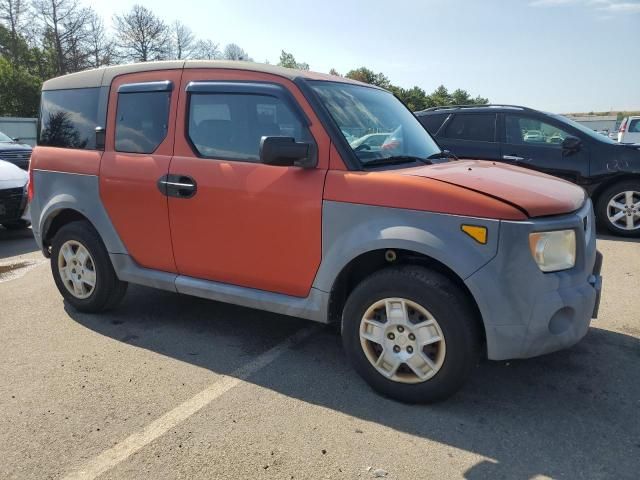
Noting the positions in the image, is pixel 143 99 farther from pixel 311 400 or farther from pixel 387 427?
pixel 387 427

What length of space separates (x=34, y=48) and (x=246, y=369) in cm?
4429

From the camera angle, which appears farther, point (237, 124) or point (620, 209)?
point (620, 209)

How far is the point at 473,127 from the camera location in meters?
8.24

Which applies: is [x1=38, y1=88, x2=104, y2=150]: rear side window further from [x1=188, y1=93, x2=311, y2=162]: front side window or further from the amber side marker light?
the amber side marker light

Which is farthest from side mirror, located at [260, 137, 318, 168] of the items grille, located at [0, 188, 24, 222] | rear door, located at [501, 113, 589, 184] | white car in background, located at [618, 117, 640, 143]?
white car in background, located at [618, 117, 640, 143]

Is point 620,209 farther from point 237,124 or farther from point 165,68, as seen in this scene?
point 165,68

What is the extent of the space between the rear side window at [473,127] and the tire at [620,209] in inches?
70.3

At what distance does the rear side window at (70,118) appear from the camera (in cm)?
439

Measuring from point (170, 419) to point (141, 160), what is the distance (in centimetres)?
195

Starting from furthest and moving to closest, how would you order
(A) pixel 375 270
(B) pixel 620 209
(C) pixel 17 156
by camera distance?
(C) pixel 17 156 < (B) pixel 620 209 < (A) pixel 375 270

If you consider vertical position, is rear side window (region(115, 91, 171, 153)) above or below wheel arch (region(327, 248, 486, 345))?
above

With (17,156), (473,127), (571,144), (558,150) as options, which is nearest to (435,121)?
(473,127)

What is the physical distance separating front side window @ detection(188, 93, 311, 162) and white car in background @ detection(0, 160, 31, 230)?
493 cm

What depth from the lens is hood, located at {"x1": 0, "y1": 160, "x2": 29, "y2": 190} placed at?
7.62 m
